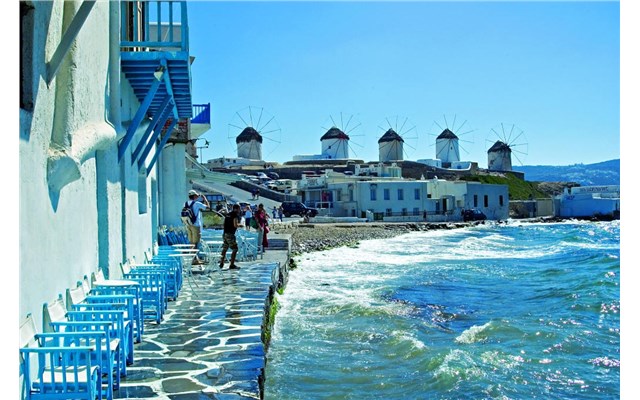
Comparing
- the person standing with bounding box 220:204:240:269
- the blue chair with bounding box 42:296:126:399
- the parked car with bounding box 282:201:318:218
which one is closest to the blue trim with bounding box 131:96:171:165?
the person standing with bounding box 220:204:240:269

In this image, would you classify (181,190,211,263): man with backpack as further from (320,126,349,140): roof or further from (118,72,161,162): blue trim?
(320,126,349,140): roof

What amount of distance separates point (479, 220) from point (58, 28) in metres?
55.0

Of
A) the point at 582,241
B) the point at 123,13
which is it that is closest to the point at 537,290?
the point at 123,13

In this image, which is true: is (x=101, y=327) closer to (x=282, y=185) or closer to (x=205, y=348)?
(x=205, y=348)

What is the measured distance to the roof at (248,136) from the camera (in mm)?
90188

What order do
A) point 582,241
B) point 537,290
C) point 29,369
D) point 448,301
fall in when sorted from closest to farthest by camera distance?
point 29,369 < point 448,301 < point 537,290 < point 582,241

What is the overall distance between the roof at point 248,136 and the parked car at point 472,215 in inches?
1644

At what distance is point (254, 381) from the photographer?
5566 mm

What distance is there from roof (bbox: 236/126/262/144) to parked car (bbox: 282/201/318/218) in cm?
3903

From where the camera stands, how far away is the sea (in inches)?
308

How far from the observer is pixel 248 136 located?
9031 centimetres

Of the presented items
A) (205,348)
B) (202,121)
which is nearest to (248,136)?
(202,121)

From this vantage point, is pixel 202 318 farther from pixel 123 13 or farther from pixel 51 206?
pixel 123 13

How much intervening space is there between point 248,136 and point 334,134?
43.2 ft
